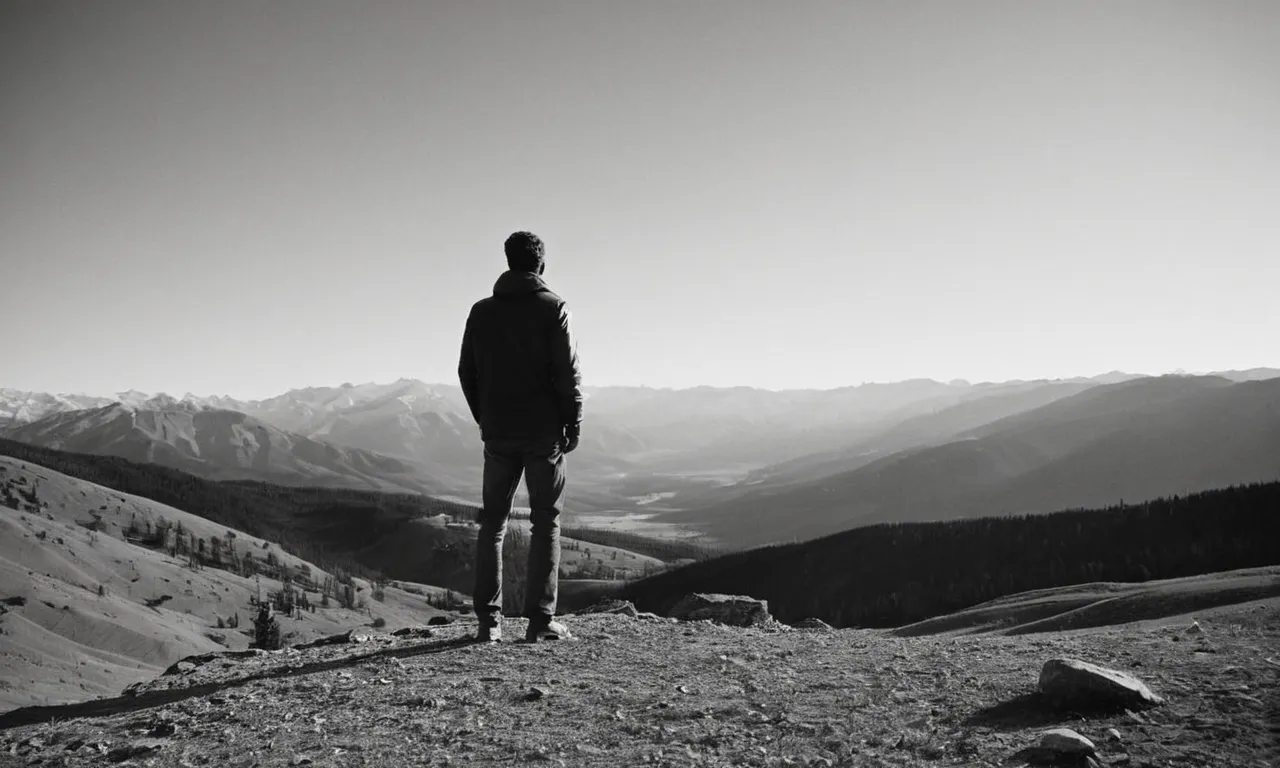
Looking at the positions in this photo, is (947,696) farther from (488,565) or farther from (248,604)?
(248,604)

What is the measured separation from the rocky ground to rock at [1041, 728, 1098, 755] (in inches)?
4.1

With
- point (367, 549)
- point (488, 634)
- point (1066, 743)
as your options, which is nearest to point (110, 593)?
point (488, 634)

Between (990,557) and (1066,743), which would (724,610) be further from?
(990,557)

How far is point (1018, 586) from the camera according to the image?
61031mm

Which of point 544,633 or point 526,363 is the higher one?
point 526,363

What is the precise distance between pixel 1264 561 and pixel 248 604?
9119cm

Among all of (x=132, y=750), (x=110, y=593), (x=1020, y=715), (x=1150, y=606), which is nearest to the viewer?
(x=1020, y=715)

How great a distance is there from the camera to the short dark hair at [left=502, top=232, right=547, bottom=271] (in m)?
8.25

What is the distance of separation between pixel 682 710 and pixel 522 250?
16.3 feet

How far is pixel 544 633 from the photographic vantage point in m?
8.34

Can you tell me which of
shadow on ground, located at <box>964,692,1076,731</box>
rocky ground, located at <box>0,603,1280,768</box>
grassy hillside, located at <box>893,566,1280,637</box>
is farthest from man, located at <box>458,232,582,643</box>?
grassy hillside, located at <box>893,566,1280,637</box>

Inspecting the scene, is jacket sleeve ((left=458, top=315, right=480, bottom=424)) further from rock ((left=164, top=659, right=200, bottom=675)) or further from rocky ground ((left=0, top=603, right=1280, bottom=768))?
rock ((left=164, top=659, right=200, bottom=675))

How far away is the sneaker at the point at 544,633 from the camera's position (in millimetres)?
8234

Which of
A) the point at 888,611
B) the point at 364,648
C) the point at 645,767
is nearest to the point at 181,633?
the point at 888,611
